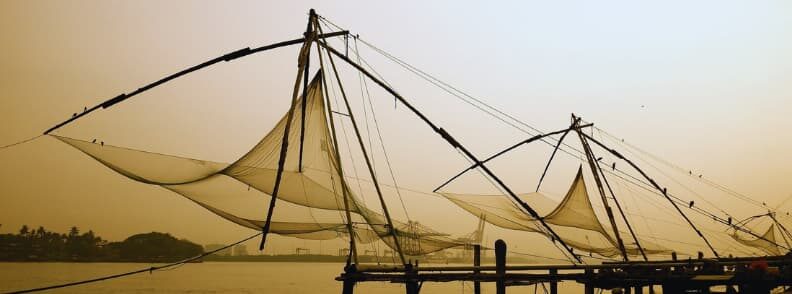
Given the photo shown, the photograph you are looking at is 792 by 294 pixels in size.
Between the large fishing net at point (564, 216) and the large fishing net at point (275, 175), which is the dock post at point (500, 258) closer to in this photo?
the large fishing net at point (275, 175)

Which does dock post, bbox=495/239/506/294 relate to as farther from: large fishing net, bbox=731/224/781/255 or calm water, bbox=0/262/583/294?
calm water, bbox=0/262/583/294

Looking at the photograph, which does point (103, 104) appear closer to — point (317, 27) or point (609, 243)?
point (317, 27)

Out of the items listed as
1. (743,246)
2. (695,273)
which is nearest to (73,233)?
(743,246)

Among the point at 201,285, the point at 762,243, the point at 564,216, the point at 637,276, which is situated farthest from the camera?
the point at 201,285

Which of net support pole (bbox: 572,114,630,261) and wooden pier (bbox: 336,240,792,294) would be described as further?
net support pole (bbox: 572,114,630,261)

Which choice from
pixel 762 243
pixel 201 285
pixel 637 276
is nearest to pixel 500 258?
pixel 637 276

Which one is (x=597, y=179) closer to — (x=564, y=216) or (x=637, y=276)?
(x=564, y=216)

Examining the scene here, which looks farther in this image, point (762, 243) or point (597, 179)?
point (762, 243)

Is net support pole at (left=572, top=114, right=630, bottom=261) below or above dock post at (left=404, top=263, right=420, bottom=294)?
above

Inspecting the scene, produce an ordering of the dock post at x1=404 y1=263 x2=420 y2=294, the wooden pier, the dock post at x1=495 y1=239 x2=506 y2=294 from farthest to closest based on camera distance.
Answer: the dock post at x1=495 y1=239 x2=506 y2=294
the dock post at x1=404 y1=263 x2=420 y2=294
the wooden pier

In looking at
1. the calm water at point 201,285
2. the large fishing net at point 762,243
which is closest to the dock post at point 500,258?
the large fishing net at point 762,243

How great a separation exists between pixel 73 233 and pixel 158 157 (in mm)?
134804

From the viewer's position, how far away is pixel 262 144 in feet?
36.9

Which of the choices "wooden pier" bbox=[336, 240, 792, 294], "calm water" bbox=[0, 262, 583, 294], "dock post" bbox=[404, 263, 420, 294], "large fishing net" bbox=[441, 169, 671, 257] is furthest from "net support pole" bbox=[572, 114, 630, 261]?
"calm water" bbox=[0, 262, 583, 294]
